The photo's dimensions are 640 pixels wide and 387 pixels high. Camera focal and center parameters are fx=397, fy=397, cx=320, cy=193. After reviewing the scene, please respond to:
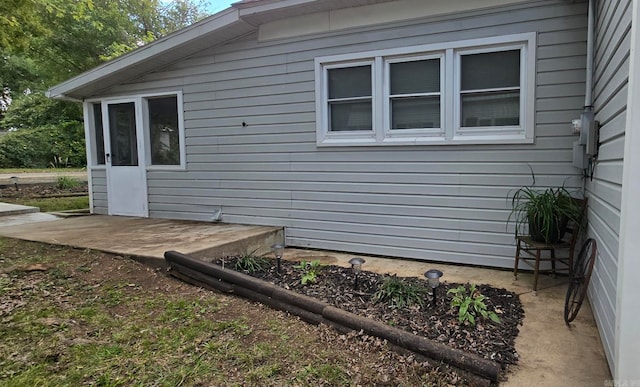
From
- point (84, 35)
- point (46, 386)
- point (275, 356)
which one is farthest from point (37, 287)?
point (84, 35)

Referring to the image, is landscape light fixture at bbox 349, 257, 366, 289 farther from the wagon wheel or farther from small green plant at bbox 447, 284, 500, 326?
the wagon wheel

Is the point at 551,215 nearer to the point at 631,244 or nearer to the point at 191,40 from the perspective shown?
the point at 631,244

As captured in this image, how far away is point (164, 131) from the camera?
6.11 metres

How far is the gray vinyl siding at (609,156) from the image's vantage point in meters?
2.04

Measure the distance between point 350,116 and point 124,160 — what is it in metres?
3.99

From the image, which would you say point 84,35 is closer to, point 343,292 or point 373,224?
point 373,224

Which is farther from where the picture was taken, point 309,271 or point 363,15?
point 363,15

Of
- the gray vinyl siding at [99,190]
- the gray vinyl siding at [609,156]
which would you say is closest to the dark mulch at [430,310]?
the gray vinyl siding at [609,156]

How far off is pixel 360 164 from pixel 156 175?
338 centimetres

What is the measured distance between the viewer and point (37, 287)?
328cm

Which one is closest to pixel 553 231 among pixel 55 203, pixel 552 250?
pixel 552 250

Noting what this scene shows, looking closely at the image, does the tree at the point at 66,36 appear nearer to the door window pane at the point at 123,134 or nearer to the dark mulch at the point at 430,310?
the door window pane at the point at 123,134

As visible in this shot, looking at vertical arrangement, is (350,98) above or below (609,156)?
above

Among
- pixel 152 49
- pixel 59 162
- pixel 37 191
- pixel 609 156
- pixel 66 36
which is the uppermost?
pixel 66 36
